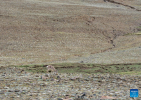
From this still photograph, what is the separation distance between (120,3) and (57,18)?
1306 inches

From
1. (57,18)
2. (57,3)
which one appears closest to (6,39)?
(57,18)

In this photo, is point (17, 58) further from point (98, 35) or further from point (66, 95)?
point (66, 95)

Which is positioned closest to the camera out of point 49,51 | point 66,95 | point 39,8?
point 66,95

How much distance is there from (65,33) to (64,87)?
39503mm

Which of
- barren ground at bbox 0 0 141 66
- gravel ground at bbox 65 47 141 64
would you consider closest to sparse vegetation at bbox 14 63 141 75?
gravel ground at bbox 65 47 141 64

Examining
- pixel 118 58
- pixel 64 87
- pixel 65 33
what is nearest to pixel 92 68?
pixel 118 58

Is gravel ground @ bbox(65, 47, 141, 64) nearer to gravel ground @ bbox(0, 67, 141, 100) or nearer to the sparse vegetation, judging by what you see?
the sparse vegetation

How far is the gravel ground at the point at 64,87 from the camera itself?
19.5m

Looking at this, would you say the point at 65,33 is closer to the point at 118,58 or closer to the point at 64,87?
the point at 118,58

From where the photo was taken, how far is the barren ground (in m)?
47.3

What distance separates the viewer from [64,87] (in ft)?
74.6

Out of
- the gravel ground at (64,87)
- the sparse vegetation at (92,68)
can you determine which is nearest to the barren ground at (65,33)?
the sparse vegetation at (92,68)

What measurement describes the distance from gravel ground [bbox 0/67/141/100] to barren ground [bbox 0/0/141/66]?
14.4 metres

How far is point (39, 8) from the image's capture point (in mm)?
73812
